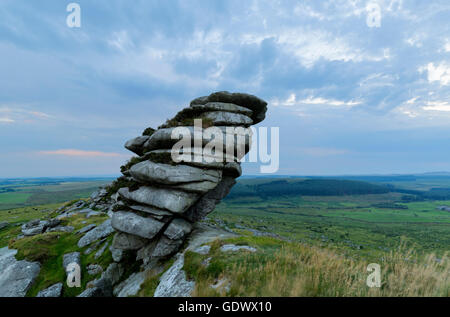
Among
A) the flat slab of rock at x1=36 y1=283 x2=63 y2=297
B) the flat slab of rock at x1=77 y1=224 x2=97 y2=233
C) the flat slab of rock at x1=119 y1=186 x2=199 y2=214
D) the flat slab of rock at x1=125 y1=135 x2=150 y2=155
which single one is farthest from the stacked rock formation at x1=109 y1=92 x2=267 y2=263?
the flat slab of rock at x1=77 y1=224 x2=97 y2=233

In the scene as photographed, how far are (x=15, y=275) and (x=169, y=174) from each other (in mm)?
17787

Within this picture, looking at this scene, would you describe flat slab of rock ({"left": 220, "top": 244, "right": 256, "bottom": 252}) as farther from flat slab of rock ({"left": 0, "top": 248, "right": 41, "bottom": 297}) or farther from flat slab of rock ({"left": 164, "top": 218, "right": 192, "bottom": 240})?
flat slab of rock ({"left": 0, "top": 248, "right": 41, "bottom": 297})

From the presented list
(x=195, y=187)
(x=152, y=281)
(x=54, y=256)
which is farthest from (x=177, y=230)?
(x=54, y=256)

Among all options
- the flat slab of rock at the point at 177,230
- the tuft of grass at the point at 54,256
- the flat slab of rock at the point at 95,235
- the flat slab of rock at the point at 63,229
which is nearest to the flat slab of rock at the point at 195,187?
the flat slab of rock at the point at 177,230

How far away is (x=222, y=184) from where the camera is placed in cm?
2388

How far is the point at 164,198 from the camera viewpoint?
18.4 meters

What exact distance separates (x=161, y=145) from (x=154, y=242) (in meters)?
9.89

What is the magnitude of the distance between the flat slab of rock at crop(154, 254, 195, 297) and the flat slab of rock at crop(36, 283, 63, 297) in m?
11.1

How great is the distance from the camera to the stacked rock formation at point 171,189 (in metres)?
18.2

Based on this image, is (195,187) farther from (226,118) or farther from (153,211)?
(226,118)
